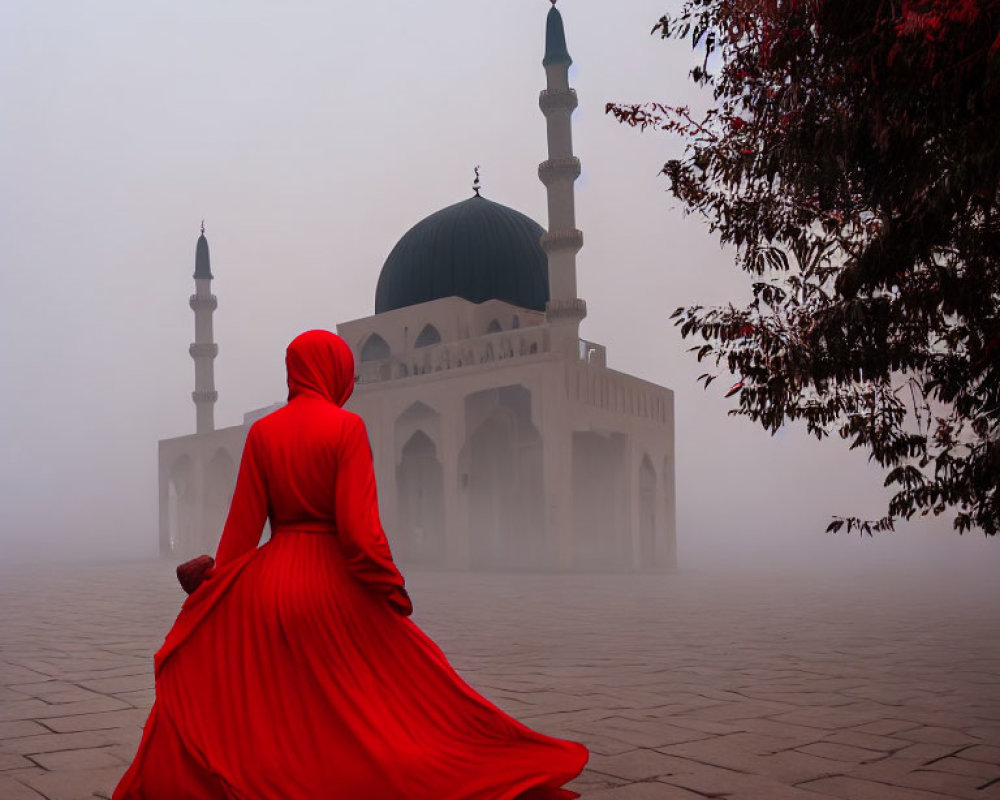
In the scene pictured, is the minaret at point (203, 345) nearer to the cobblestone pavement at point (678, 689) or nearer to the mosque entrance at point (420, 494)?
the mosque entrance at point (420, 494)

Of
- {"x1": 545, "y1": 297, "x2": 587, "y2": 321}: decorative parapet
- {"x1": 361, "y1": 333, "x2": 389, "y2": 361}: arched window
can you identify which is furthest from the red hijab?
{"x1": 361, "y1": 333, "x2": 389, "y2": 361}: arched window

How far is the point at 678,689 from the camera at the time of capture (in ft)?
18.8

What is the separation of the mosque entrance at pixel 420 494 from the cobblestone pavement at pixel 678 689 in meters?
13.8

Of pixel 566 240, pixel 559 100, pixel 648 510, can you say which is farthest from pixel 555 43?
pixel 648 510

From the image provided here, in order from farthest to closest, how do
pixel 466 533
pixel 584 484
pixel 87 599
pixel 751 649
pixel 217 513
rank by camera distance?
pixel 217 513 → pixel 584 484 → pixel 466 533 → pixel 87 599 → pixel 751 649

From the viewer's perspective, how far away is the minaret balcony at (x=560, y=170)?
2311cm

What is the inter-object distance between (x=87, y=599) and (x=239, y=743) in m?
12.2

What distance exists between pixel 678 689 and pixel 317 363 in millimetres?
3535

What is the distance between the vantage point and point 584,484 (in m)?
24.5

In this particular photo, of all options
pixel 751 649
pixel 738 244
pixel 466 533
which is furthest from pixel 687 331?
pixel 466 533

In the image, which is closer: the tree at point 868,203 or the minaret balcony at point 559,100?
the tree at point 868,203

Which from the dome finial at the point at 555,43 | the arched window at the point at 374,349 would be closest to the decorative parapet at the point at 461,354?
the arched window at the point at 374,349

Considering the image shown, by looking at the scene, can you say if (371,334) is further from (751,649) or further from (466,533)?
(751,649)

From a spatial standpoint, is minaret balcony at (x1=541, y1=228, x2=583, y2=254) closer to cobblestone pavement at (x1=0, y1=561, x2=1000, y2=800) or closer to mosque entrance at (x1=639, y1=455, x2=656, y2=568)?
mosque entrance at (x1=639, y1=455, x2=656, y2=568)
